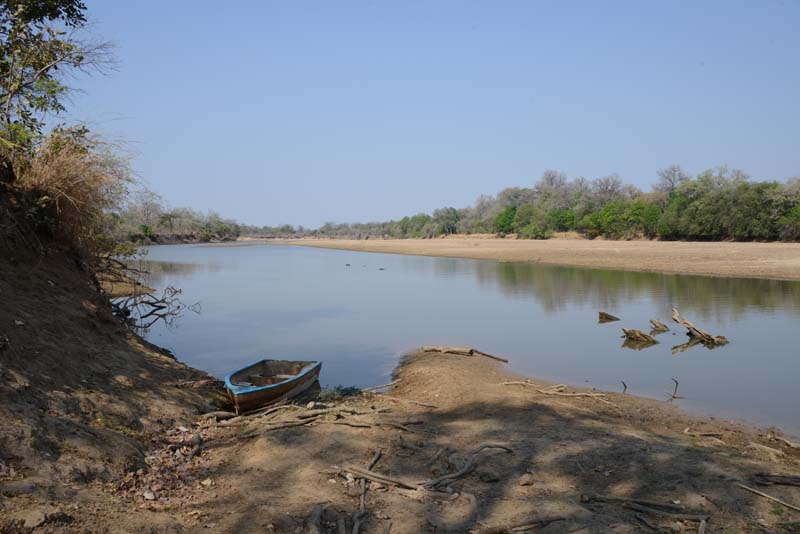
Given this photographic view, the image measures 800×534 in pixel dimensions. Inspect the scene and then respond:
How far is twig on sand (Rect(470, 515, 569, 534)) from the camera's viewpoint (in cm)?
479

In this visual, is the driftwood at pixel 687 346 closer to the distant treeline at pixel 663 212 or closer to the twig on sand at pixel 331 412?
the twig on sand at pixel 331 412

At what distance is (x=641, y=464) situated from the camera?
6199 mm

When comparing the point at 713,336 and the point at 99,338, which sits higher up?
the point at 99,338

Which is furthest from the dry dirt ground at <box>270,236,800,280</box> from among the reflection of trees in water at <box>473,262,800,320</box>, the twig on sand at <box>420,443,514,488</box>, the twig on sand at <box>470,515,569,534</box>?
the twig on sand at <box>470,515,569,534</box>

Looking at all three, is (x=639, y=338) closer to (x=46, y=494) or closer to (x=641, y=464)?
(x=641, y=464)

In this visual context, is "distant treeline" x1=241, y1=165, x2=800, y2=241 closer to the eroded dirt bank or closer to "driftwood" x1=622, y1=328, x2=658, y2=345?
"driftwood" x1=622, y1=328, x2=658, y2=345

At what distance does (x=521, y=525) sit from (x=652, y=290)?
24.4 meters

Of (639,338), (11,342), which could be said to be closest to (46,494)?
(11,342)

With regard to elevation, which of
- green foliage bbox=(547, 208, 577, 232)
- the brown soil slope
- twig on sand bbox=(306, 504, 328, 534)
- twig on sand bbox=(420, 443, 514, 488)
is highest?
green foliage bbox=(547, 208, 577, 232)

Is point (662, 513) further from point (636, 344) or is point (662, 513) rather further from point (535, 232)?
point (535, 232)

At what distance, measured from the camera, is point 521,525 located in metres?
4.86

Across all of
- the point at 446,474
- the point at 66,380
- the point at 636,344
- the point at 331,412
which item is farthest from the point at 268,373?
the point at 636,344

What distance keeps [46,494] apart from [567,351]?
42.3ft

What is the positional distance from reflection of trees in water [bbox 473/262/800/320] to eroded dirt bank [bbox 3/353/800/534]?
14.4m
